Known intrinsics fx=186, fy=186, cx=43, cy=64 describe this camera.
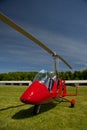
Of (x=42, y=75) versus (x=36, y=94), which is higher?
(x=42, y=75)

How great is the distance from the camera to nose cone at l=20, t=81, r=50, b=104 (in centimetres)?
780

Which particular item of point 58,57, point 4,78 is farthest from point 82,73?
point 58,57

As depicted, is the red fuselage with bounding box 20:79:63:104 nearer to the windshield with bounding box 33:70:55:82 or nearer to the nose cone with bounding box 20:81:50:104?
the nose cone with bounding box 20:81:50:104

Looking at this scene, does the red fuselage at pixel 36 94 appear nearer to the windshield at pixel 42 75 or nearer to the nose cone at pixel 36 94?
the nose cone at pixel 36 94

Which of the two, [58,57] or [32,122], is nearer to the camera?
[32,122]

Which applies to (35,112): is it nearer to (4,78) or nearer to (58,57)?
(58,57)

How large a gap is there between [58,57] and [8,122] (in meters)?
5.32

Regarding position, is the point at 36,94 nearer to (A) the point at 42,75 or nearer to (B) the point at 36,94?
(B) the point at 36,94

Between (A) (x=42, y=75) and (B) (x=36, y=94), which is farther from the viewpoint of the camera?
(A) (x=42, y=75)

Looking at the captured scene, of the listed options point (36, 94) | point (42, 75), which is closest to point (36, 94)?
point (36, 94)

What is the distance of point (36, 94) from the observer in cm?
820

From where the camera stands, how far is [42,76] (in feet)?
30.9

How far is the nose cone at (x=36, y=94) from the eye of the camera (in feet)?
25.6

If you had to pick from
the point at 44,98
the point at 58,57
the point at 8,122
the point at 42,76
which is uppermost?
the point at 58,57
